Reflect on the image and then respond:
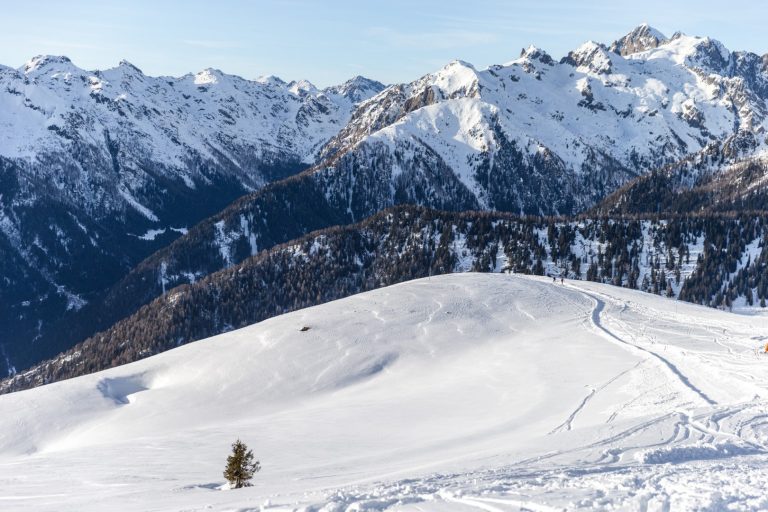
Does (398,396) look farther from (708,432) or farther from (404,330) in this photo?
(708,432)

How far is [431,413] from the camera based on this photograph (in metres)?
51.5

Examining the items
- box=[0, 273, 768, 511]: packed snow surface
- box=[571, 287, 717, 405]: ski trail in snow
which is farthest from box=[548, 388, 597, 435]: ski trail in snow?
box=[571, 287, 717, 405]: ski trail in snow

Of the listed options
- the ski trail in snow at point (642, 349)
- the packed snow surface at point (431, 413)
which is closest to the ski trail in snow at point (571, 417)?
the packed snow surface at point (431, 413)

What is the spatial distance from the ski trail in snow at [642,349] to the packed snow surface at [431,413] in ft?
1.13

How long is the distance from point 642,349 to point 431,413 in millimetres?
26678

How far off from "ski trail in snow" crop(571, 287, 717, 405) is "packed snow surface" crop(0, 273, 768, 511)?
1.13ft

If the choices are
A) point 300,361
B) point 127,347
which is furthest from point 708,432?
point 127,347

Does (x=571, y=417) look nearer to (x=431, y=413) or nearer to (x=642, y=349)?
(x=431, y=413)

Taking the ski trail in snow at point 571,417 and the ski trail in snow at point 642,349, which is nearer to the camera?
the ski trail in snow at point 571,417

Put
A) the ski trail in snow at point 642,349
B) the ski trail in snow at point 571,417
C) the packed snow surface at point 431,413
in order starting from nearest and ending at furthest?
the packed snow surface at point 431,413, the ski trail in snow at point 571,417, the ski trail in snow at point 642,349

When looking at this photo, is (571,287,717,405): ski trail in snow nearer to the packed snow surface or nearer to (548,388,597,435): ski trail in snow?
the packed snow surface

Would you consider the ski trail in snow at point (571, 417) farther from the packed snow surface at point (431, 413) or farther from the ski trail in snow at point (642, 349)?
the ski trail in snow at point (642, 349)

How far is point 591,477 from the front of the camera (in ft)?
85.7

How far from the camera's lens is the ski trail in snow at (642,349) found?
4775 cm
